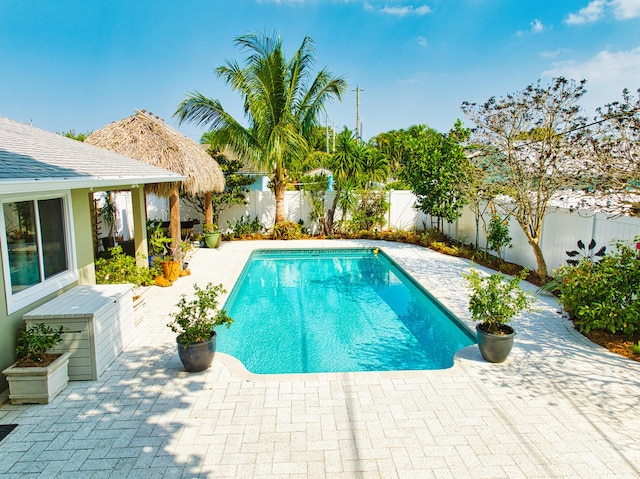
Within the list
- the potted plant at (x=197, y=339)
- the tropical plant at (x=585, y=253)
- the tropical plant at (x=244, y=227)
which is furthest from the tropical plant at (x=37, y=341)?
the tropical plant at (x=244, y=227)

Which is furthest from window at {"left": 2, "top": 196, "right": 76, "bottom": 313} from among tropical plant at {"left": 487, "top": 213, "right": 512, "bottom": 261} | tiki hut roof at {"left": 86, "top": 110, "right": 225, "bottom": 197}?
tropical plant at {"left": 487, "top": 213, "right": 512, "bottom": 261}

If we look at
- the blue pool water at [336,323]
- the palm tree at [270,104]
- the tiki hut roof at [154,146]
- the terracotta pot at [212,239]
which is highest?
the palm tree at [270,104]

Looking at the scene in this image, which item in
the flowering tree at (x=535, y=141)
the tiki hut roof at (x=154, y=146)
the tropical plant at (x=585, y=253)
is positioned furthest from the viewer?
the tiki hut roof at (x=154, y=146)

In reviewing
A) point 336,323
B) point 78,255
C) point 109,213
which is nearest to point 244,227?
point 109,213

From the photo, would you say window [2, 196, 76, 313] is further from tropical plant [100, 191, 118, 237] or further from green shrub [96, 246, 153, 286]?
tropical plant [100, 191, 118, 237]

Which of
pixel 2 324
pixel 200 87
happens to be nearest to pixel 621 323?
pixel 2 324

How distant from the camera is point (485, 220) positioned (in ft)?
42.9

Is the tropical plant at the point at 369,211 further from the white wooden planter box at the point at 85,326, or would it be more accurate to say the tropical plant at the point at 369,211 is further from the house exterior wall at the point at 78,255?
the white wooden planter box at the point at 85,326

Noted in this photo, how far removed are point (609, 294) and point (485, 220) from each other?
728 cm

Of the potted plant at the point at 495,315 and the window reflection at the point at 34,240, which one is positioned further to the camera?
the potted plant at the point at 495,315

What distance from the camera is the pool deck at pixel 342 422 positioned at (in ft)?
11.4

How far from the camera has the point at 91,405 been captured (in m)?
4.47

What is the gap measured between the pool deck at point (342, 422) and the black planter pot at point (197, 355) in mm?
122

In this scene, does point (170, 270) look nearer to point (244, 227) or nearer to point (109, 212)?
point (109, 212)
